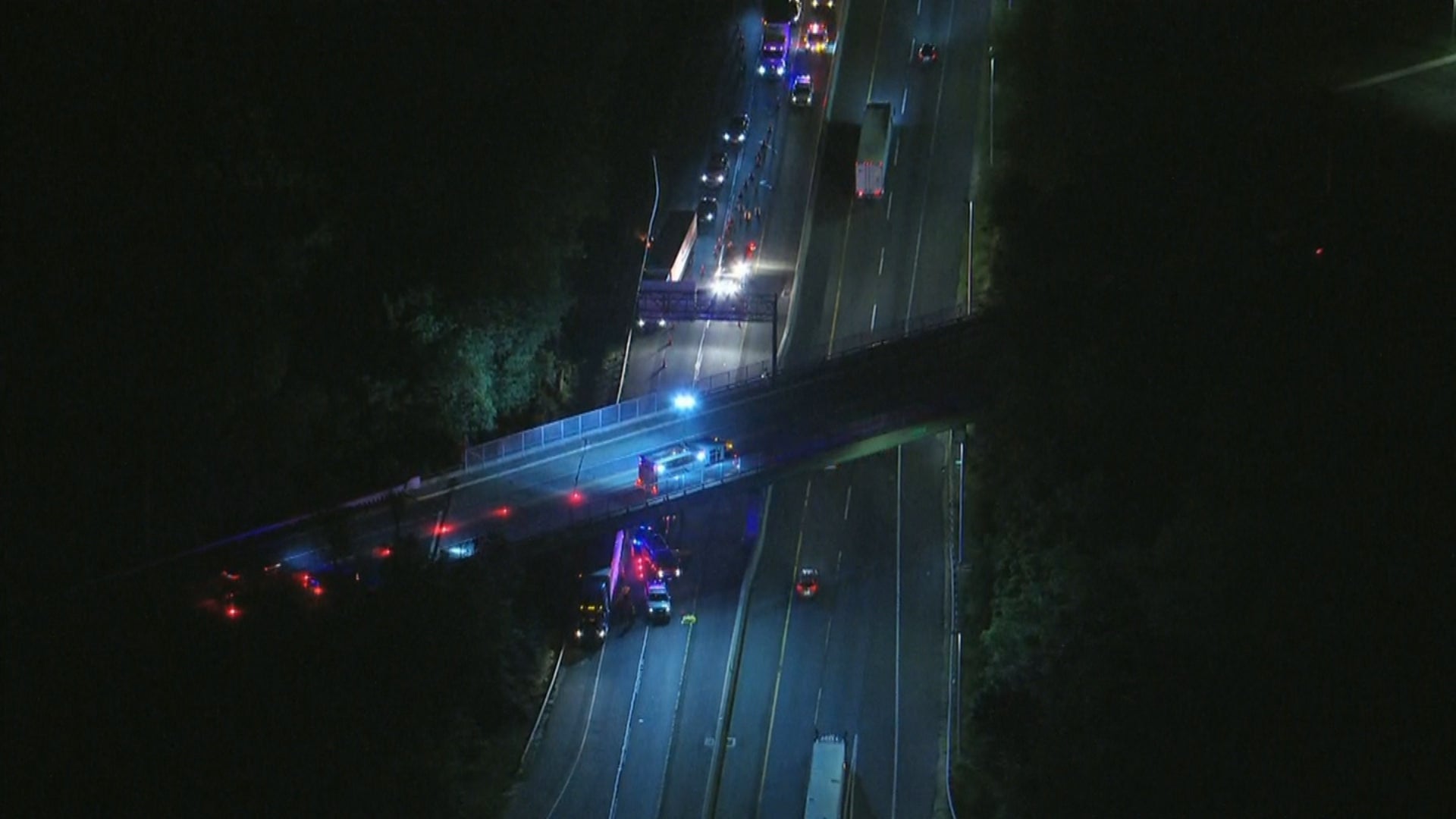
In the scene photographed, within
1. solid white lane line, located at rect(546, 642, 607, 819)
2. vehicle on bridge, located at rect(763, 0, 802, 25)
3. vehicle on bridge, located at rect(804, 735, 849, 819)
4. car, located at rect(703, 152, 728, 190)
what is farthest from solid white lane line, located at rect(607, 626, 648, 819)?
vehicle on bridge, located at rect(763, 0, 802, 25)

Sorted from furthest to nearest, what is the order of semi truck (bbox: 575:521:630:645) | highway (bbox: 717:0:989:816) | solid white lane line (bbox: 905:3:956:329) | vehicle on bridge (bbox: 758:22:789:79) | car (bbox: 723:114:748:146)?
vehicle on bridge (bbox: 758:22:789:79)
car (bbox: 723:114:748:146)
solid white lane line (bbox: 905:3:956:329)
semi truck (bbox: 575:521:630:645)
highway (bbox: 717:0:989:816)

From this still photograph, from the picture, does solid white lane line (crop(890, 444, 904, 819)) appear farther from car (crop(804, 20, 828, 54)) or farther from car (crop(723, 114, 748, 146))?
car (crop(804, 20, 828, 54))

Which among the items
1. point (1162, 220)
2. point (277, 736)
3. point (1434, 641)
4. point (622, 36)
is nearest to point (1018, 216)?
point (1162, 220)

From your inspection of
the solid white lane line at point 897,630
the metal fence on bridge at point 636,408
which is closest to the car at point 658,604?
the solid white lane line at point 897,630

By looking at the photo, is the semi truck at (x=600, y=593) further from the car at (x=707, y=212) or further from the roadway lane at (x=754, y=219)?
the car at (x=707, y=212)

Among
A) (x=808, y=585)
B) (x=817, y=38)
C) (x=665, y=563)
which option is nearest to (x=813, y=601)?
(x=808, y=585)

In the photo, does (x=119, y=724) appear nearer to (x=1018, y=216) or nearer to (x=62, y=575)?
Answer: (x=62, y=575)
